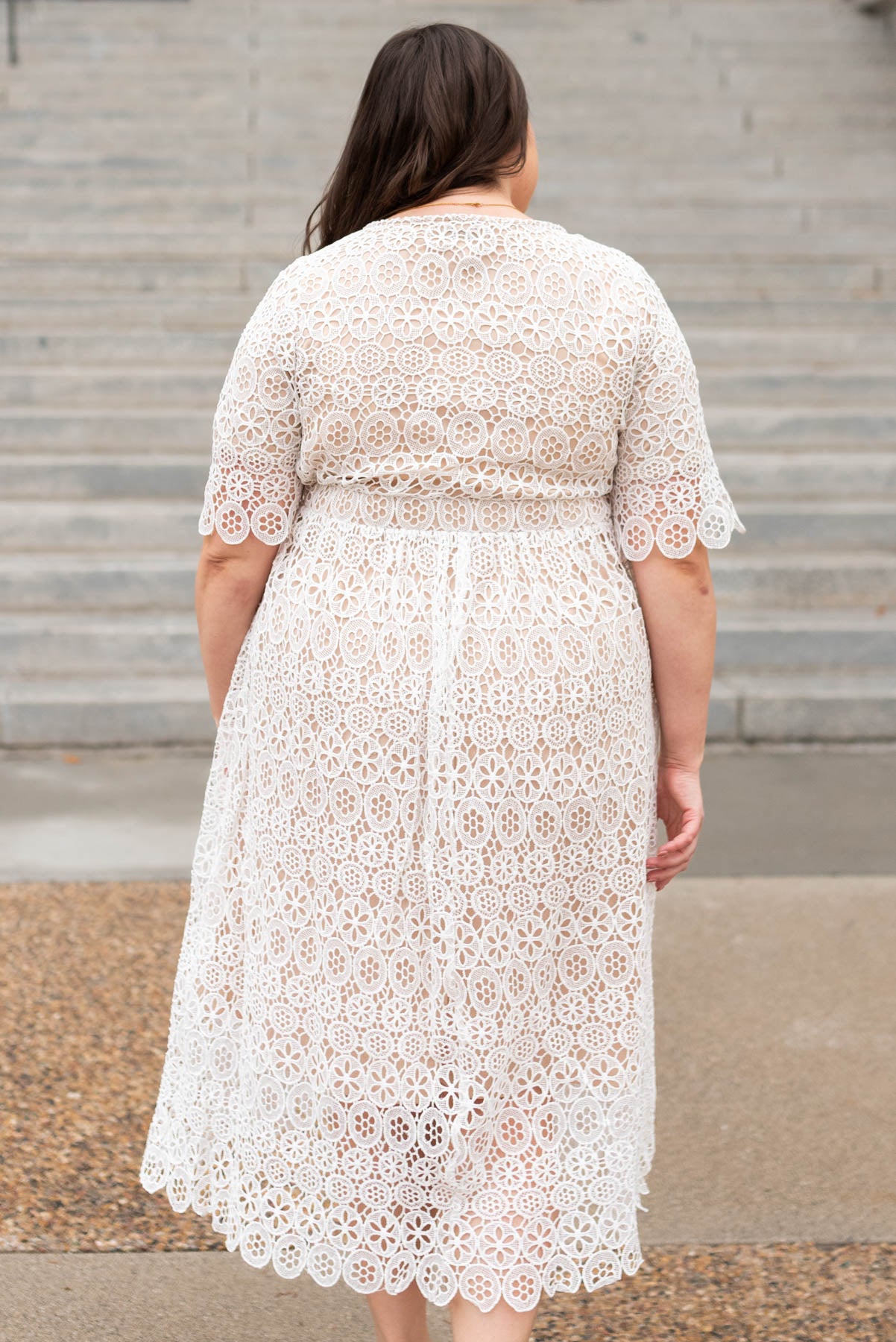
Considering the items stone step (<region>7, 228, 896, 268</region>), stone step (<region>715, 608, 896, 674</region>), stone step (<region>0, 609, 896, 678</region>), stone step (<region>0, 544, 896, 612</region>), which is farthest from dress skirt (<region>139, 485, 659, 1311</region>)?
stone step (<region>7, 228, 896, 268</region>)

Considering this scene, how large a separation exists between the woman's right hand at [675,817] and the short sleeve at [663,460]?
33cm

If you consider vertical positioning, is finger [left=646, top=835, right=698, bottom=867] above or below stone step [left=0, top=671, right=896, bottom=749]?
above

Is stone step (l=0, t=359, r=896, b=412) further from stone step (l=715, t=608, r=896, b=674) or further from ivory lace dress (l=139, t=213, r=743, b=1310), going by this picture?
ivory lace dress (l=139, t=213, r=743, b=1310)

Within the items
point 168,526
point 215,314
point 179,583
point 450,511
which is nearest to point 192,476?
point 168,526

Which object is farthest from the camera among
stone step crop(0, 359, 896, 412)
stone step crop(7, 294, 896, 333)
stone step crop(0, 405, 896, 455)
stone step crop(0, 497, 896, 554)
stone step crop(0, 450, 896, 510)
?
stone step crop(7, 294, 896, 333)

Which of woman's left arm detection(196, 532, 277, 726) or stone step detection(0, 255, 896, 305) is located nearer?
woman's left arm detection(196, 532, 277, 726)

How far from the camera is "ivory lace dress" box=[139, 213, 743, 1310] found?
1884 millimetres

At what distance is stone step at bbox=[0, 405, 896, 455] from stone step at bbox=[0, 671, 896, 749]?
1.70 meters

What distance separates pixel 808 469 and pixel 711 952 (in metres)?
3.78

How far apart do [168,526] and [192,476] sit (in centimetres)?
36

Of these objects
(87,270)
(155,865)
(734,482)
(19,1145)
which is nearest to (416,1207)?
(19,1145)

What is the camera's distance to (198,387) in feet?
25.5

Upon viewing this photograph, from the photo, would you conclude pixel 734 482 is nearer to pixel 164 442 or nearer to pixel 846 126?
pixel 164 442

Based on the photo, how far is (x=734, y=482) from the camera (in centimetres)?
732
